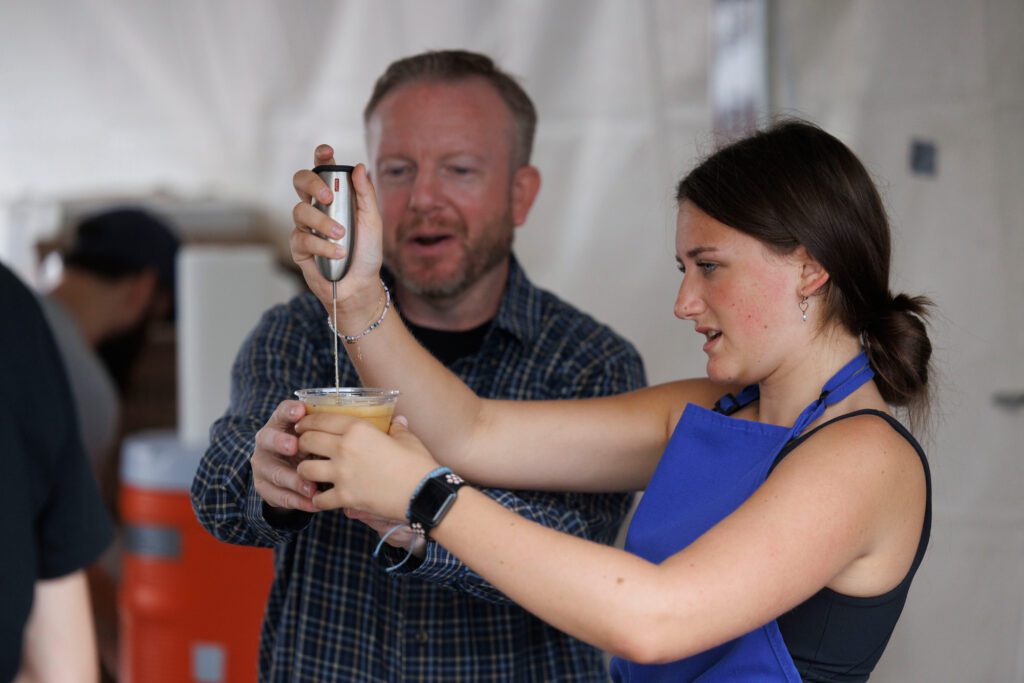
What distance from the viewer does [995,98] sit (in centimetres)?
296

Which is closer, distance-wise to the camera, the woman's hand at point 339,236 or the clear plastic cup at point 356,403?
the clear plastic cup at point 356,403

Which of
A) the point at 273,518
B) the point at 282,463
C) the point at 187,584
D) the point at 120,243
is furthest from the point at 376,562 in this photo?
the point at 120,243

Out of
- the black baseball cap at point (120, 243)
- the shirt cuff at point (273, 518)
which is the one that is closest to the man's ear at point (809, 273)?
the shirt cuff at point (273, 518)

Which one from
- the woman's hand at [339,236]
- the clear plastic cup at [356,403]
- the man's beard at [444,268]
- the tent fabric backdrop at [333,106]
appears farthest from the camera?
the tent fabric backdrop at [333,106]

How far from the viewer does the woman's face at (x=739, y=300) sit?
1.55 meters

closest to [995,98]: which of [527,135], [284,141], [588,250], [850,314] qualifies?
[588,250]

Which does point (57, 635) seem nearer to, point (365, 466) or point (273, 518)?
point (273, 518)

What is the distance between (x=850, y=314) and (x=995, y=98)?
1693 mm

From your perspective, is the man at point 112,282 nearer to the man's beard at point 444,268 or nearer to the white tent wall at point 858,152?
the white tent wall at point 858,152

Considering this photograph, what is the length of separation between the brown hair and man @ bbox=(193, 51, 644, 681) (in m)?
0.57

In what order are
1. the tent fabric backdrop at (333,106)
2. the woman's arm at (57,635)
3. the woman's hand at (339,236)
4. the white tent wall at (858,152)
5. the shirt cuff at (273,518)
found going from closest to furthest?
the woman's hand at (339,236) → the shirt cuff at (273,518) → the woman's arm at (57,635) → the white tent wall at (858,152) → the tent fabric backdrop at (333,106)

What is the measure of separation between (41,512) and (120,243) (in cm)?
227

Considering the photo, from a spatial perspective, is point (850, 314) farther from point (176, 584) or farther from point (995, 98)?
point (176, 584)

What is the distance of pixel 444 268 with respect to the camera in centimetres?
215
